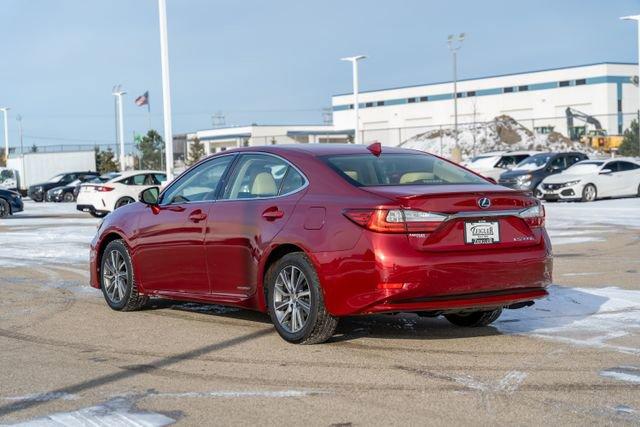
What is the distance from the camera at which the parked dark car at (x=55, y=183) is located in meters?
44.3

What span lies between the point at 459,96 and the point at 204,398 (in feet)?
274

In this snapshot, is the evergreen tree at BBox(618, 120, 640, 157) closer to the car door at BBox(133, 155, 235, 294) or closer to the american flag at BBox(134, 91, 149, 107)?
the american flag at BBox(134, 91, 149, 107)

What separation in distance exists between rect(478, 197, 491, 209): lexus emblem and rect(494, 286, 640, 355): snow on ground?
4.12 feet

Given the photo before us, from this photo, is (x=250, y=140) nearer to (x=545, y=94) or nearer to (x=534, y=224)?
(x=545, y=94)

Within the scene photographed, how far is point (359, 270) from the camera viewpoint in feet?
22.3

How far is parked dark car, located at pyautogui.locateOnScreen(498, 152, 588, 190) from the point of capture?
32156 millimetres

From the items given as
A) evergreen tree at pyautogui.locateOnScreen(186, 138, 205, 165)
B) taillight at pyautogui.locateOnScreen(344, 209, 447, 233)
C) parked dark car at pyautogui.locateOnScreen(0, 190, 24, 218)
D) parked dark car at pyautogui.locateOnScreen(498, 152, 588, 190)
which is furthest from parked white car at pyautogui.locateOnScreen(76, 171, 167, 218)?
evergreen tree at pyautogui.locateOnScreen(186, 138, 205, 165)

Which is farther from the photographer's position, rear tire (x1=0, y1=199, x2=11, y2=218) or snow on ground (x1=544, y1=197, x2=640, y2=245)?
rear tire (x1=0, y1=199, x2=11, y2=218)

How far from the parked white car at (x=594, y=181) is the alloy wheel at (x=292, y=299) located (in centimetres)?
2349

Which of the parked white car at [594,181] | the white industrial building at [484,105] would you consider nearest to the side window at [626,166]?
the parked white car at [594,181]

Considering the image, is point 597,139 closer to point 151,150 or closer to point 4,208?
point 151,150

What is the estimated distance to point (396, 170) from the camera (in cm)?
759

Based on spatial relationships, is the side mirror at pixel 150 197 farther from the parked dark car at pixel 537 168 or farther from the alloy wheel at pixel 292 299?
the parked dark car at pixel 537 168

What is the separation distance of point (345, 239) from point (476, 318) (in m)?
→ 1.79
